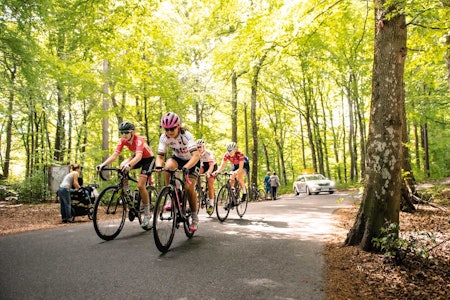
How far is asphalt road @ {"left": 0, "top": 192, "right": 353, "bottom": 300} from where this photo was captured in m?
3.63

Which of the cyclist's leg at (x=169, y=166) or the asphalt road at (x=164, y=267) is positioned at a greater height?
the cyclist's leg at (x=169, y=166)

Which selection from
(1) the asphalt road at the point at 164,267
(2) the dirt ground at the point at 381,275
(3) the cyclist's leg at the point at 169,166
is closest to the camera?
(1) the asphalt road at the point at 164,267

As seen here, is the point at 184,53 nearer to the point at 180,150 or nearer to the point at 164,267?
the point at 180,150

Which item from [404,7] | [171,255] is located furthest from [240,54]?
[171,255]

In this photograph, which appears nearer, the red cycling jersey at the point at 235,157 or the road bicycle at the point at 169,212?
the road bicycle at the point at 169,212

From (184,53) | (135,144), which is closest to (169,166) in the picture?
(135,144)

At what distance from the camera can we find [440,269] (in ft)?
15.7

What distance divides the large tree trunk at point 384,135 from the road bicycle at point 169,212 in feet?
10.4

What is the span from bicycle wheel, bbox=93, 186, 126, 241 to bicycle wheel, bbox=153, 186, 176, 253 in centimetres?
139

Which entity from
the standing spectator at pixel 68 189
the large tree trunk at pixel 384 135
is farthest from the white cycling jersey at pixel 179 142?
the standing spectator at pixel 68 189

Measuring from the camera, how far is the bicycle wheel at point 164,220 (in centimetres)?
504

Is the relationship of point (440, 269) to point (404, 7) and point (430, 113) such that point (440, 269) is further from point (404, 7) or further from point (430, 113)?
point (430, 113)

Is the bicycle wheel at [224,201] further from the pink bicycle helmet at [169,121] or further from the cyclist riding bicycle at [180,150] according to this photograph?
the pink bicycle helmet at [169,121]

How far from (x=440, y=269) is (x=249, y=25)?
6.91 meters
